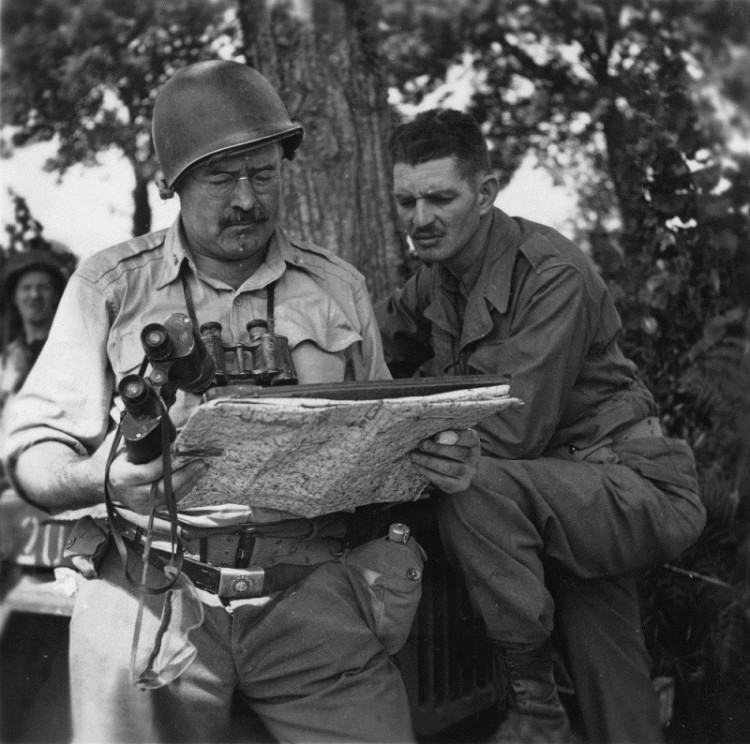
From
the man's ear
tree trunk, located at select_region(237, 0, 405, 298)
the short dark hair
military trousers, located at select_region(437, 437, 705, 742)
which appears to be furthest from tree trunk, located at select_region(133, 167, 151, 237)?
military trousers, located at select_region(437, 437, 705, 742)

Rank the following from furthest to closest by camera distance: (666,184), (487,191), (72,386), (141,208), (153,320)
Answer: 1. (666,184)
2. (141,208)
3. (487,191)
4. (153,320)
5. (72,386)

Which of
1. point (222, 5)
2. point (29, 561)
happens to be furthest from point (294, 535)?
point (222, 5)

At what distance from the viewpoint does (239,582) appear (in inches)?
122

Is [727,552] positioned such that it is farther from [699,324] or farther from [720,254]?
[720,254]

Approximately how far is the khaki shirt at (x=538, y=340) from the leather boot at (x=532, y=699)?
70cm

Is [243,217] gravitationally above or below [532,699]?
above

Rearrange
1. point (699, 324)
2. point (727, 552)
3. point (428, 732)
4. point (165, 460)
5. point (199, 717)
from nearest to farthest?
point (165, 460) → point (199, 717) → point (428, 732) → point (727, 552) → point (699, 324)

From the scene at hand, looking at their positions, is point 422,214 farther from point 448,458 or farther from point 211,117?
point 448,458

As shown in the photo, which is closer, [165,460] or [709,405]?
[165,460]

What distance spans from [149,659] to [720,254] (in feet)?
12.1

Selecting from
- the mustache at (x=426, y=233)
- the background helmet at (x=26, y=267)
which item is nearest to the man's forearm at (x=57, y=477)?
the mustache at (x=426, y=233)

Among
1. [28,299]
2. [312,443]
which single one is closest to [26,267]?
[28,299]

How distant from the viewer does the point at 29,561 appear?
443 centimetres

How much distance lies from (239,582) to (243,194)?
121 cm
